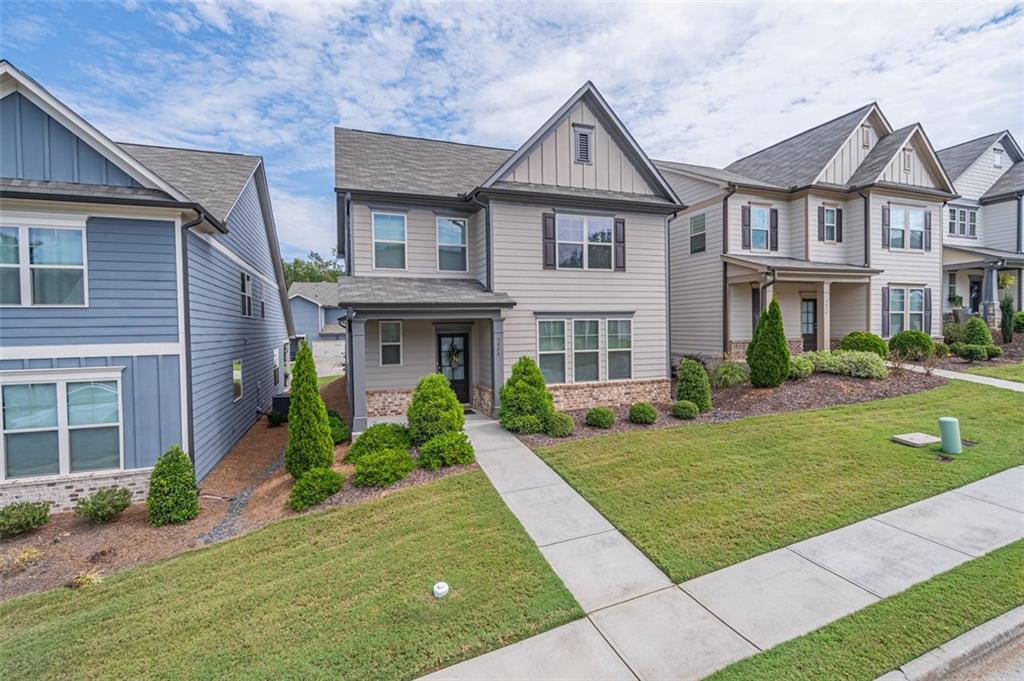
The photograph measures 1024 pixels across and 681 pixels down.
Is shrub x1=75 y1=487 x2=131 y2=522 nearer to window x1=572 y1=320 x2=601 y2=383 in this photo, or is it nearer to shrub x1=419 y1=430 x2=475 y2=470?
shrub x1=419 y1=430 x2=475 y2=470

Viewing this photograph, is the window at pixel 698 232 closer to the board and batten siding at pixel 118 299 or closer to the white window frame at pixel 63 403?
the board and batten siding at pixel 118 299

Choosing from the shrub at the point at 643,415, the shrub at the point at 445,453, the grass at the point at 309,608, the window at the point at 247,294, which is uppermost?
the window at the point at 247,294

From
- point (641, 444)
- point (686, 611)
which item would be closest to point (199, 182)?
point (641, 444)

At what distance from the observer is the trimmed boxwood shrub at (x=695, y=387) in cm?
1170

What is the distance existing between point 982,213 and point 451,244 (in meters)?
27.9

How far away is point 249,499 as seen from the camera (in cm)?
848

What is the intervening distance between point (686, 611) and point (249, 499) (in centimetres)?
786

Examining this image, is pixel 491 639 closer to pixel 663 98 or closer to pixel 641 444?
pixel 641 444

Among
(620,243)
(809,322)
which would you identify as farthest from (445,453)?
(809,322)

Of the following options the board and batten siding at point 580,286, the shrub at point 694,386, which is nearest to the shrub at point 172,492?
the board and batten siding at point 580,286

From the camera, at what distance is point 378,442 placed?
9039mm

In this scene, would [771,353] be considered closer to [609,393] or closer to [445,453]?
[609,393]

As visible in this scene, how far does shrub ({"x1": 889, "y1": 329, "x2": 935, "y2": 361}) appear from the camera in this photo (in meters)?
16.0

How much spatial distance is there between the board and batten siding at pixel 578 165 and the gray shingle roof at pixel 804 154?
8.78 meters
